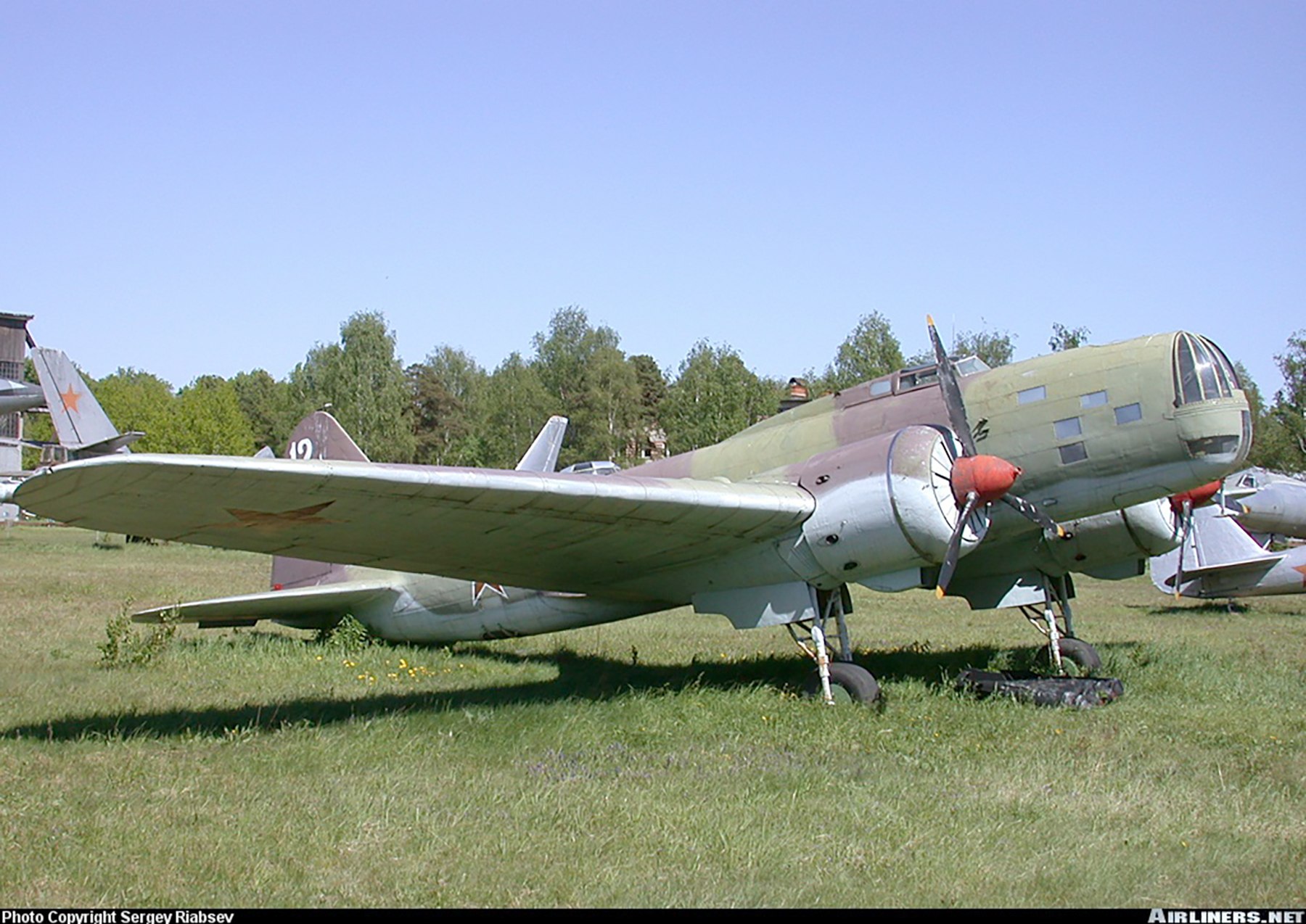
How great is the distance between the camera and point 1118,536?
41.2ft

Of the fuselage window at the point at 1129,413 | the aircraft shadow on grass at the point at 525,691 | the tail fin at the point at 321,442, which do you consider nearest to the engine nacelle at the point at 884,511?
the fuselage window at the point at 1129,413

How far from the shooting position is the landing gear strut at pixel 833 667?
9.77 metres

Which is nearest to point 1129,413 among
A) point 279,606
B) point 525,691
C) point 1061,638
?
point 1061,638

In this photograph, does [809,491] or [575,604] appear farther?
[575,604]

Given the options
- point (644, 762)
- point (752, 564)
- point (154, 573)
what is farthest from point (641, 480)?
point (154, 573)

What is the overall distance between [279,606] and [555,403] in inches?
1756

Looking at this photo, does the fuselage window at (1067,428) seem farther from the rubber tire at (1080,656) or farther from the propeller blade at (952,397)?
the rubber tire at (1080,656)

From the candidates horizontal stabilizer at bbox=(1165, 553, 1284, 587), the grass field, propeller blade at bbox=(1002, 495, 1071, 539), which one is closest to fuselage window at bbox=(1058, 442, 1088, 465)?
propeller blade at bbox=(1002, 495, 1071, 539)

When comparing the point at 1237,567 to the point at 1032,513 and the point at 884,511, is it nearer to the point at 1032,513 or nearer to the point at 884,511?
the point at 1032,513

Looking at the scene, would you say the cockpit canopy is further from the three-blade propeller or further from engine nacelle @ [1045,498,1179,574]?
engine nacelle @ [1045,498,1179,574]

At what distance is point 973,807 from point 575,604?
21.3 feet

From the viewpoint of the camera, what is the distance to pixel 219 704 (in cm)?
972

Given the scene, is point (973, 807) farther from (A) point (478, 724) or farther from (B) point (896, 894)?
(A) point (478, 724)

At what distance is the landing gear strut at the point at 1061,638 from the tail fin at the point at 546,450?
7059 millimetres
